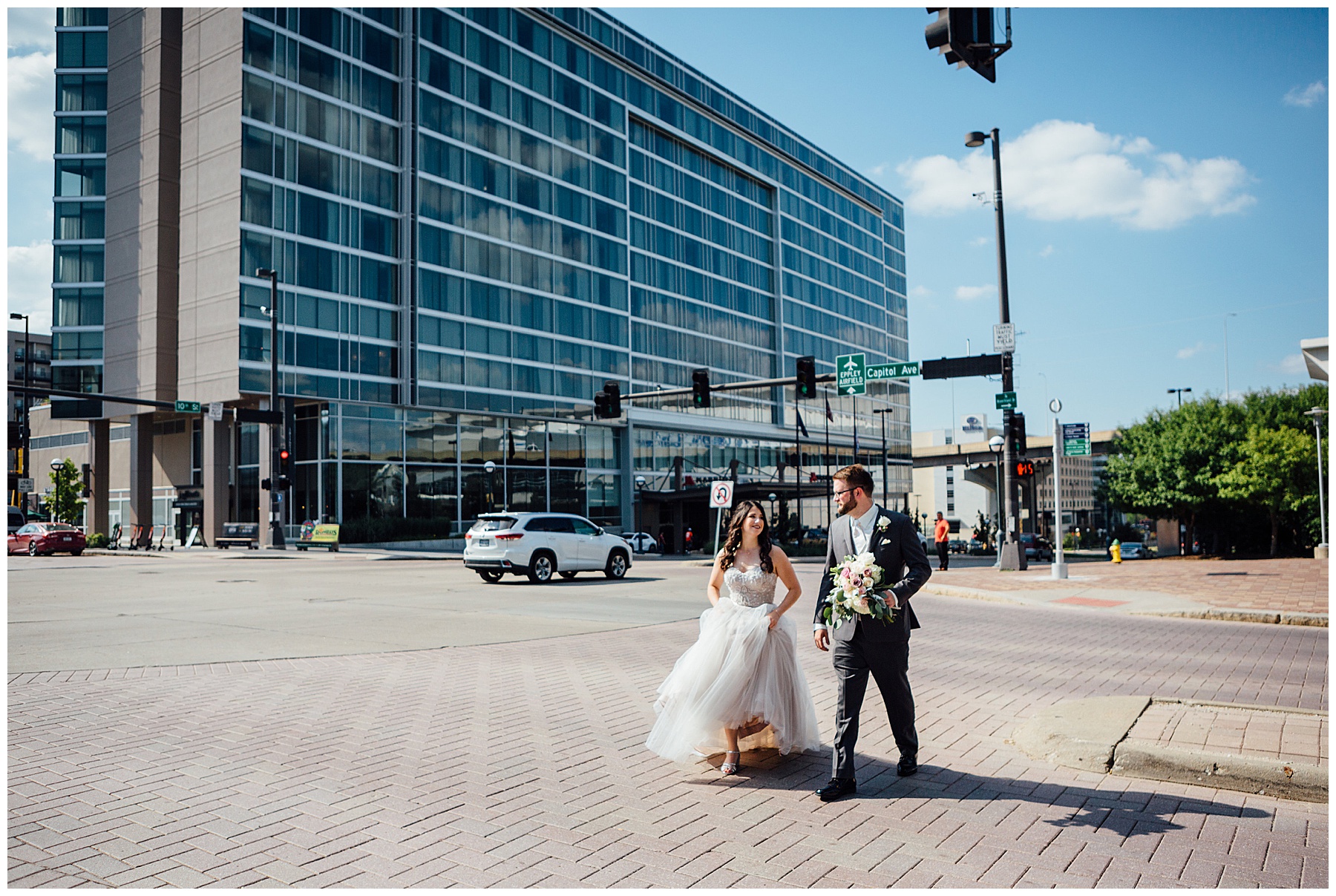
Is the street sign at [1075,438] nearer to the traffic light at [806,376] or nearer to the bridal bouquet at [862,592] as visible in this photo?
the traffic light at [806,376]

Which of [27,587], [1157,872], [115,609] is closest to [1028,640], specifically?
[1157,872]

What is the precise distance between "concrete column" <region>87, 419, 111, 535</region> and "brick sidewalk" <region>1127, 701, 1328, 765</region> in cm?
5648

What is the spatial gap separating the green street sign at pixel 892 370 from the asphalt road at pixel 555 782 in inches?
538

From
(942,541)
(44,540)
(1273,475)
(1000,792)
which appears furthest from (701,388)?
(44,540)

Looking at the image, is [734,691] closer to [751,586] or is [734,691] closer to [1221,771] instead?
[751,586]

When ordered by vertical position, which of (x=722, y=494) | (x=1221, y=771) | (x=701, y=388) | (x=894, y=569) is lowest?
(x=1221, y=771)

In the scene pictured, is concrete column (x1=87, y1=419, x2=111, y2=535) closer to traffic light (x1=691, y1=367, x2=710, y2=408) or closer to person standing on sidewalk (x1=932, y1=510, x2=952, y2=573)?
traffic light (x1=691, y1=367, x2=710, y2=408)

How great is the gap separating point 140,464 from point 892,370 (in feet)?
136

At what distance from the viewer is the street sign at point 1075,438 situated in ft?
76.4

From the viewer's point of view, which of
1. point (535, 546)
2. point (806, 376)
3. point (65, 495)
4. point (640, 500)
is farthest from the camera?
point (640, 500)

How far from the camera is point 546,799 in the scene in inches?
211

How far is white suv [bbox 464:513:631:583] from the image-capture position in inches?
892

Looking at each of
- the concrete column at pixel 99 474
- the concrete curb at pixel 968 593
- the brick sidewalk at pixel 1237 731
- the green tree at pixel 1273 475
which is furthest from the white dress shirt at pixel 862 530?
the concrete column at pixel 99 474

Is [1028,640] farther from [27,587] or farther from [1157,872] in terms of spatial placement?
[27,587]
